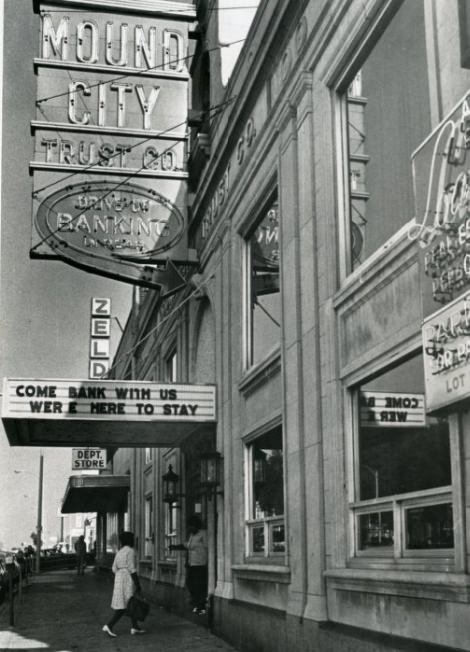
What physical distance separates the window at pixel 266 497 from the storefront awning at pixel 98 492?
21.3 meters

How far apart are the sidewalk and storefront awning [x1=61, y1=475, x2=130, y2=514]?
37.0 ft

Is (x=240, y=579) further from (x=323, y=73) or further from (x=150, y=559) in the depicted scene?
(x=150, y=559)

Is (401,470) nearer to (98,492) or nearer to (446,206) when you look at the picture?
(446,206)

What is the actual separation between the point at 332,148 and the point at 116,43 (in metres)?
9.74

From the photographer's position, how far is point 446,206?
712 centimetres

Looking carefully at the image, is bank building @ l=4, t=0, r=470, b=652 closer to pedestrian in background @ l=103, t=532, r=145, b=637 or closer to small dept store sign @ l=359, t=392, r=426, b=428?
small dept store sign @ l=359, t=392, r=426, b=428

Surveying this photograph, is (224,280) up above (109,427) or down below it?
above

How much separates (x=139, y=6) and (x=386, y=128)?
1110 centimetres

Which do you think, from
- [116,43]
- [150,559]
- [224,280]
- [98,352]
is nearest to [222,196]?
[224,280]

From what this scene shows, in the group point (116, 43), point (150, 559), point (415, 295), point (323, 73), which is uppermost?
point (116, 43)

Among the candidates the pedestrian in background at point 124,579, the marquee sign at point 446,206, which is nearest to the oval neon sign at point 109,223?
the pedestrian in background at point 124,579

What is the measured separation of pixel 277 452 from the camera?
1323cm

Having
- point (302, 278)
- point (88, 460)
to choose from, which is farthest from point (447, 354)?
point (88, 460)

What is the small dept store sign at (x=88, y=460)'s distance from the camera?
48.3m
